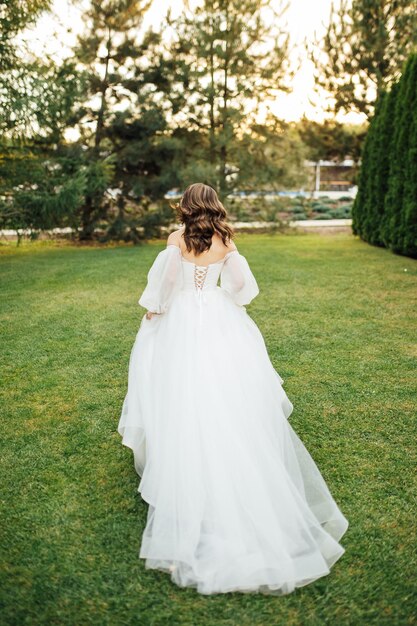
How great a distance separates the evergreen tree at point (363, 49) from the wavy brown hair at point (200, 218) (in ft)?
47.9

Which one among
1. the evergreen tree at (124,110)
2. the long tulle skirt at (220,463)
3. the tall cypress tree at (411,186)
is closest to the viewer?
the long tulle skirt at (220,463)

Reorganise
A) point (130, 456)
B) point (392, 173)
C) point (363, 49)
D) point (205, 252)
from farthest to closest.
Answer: point (363, 49)
point (392, 173)
point (130, 456)
point (205, 252)

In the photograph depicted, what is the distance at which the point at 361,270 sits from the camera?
10250mm

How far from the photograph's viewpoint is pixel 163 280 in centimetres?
304

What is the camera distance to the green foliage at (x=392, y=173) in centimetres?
1124

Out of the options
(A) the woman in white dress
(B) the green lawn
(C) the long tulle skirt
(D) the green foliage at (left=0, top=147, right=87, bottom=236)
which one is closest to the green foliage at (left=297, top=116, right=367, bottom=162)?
(D) the green foliage at (left=0, top=147, right=87, bottom=236)

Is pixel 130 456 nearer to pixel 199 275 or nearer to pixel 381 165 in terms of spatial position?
pixel 199 275

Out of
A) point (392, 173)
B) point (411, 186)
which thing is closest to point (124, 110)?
point (392, 173)

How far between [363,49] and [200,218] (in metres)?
16.4

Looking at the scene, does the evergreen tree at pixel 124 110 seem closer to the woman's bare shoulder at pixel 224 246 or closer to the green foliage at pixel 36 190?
the green foliage at pixel 36 190

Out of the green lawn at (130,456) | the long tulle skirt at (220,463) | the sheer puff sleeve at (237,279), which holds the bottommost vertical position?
the green lawn at (130,456)

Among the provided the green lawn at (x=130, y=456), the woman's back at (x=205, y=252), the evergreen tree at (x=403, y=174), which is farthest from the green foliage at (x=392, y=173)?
the woman's back at (x=205, y=252)

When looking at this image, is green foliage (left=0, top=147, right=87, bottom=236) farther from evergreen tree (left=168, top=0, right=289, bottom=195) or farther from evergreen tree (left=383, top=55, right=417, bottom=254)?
evergreen tree (left=383, top=55, right=417, bottom=254)

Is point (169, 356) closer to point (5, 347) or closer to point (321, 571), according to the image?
point (321, 571)
